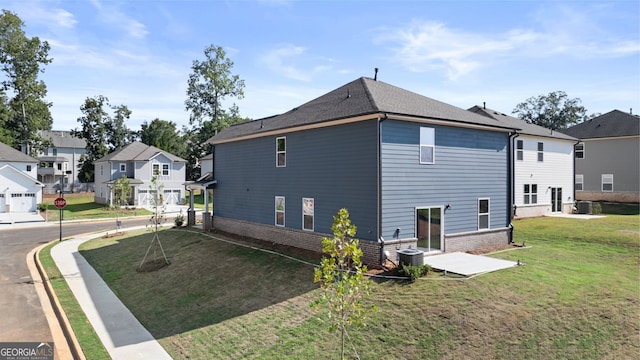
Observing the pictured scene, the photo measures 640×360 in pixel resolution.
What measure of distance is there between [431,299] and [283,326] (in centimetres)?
428

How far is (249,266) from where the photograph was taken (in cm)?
1623

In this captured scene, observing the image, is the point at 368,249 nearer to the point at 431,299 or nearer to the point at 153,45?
the point at 431,299

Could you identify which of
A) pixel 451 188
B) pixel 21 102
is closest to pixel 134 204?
pixel 21 102

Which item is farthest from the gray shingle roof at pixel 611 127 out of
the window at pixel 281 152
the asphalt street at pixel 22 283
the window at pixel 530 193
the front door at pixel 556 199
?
the asphalt street at pixel 22 283

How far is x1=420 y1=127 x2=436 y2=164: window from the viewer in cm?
1554

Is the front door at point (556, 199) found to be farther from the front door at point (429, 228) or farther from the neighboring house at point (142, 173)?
the neighboring house at point (142, 173)

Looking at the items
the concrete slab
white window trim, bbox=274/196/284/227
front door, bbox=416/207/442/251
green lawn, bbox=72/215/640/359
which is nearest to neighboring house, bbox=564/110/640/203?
green lawn, bbox=72/215/640/359

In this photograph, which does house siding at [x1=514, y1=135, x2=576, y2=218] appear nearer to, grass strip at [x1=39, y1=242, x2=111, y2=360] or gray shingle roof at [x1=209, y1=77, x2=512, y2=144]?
gray shingle roof at [x1=209, y1=77, x2=512, y2=144]

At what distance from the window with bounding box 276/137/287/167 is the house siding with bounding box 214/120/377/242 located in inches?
10.2

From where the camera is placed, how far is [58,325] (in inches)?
483

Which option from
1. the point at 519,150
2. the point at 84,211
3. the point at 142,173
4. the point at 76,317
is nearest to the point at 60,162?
the point at 142,173

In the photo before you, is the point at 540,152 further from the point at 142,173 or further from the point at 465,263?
the point at 142,173

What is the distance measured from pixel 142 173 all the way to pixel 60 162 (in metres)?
35.3

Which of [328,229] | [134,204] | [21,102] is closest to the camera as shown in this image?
[328,229]
